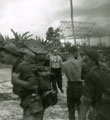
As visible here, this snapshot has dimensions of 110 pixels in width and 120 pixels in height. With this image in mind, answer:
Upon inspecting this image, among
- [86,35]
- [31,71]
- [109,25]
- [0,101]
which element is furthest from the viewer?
[0,101]

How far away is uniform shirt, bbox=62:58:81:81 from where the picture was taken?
4762 mm

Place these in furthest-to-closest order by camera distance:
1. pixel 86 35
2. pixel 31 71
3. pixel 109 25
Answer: pixel 31 71 → pixel 86 35 → pixel 109 25

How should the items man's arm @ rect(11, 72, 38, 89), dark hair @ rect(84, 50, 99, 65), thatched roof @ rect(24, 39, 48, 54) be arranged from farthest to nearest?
1. thatched roof @ rect(24, 39, 48, 54)
2. man's arm @ rect(11, 72, 38, 89)
3. dark hair @ rect(84, 50, 99, 65)

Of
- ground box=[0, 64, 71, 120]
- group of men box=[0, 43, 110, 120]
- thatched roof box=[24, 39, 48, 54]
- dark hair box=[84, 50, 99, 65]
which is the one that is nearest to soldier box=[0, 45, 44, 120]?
group of men box=[0, 43, 110, 120]

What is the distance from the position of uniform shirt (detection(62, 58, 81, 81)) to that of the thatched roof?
22.3ft

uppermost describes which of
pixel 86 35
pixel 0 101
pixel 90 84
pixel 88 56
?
pixel 86 35

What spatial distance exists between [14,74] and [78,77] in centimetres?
170

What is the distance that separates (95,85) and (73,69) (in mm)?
1860

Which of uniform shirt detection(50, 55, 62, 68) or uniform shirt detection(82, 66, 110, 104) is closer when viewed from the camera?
uniform shirt detection(82, 66, 110, 104)

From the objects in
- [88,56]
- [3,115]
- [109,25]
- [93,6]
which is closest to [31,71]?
[88,56]

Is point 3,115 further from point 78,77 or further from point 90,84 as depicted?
point 90,84

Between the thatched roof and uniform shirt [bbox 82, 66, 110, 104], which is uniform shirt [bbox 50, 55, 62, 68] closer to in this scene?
the thatched roof

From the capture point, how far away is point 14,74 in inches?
129

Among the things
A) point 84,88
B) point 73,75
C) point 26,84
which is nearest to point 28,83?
point 26,84
